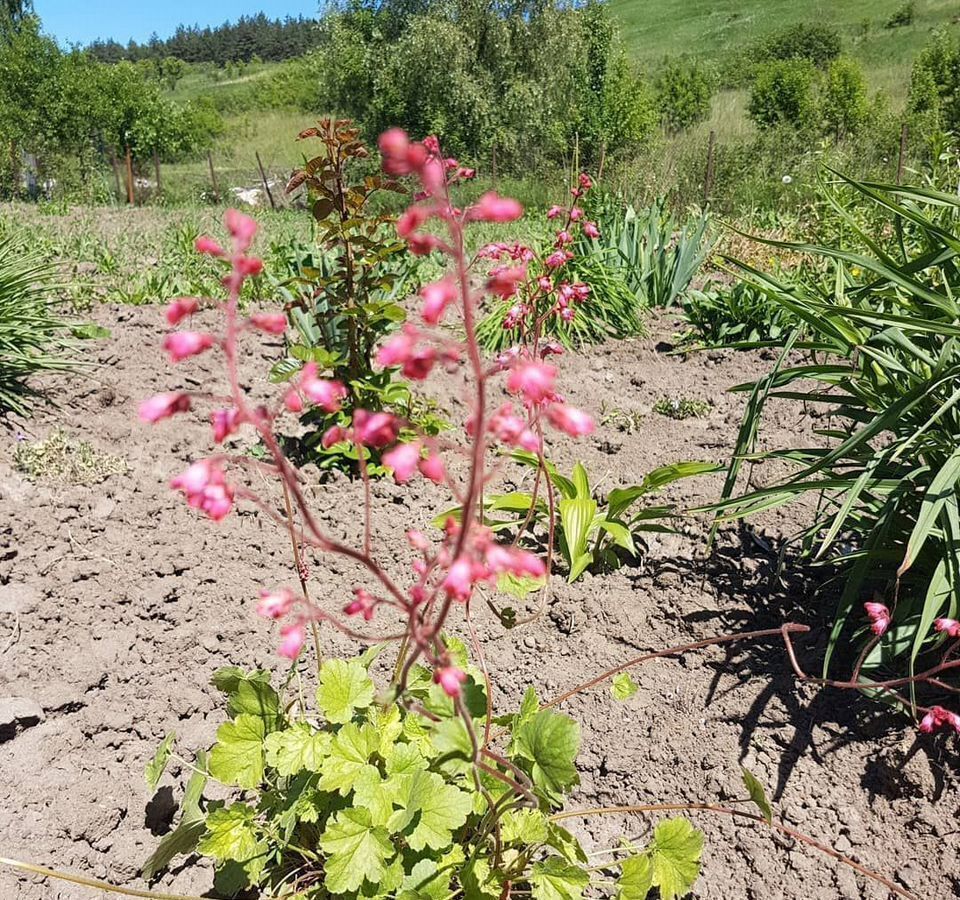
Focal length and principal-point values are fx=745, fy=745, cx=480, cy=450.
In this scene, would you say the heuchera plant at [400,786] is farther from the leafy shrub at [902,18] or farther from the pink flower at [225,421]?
the leafy shrub at [902,18]

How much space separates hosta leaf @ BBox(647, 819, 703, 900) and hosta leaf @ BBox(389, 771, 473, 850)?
0.40m

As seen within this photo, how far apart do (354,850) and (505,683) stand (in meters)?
0.93

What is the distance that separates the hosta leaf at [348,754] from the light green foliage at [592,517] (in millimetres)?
1079

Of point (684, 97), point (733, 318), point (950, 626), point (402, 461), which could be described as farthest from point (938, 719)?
point (684, 97)

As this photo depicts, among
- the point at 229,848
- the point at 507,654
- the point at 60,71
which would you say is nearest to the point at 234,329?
the point at 229,848

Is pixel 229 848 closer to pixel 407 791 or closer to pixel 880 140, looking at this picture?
pixel 407 791

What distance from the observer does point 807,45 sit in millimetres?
44875

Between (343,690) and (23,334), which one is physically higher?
(23,334)

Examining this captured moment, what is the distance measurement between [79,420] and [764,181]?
9653mm

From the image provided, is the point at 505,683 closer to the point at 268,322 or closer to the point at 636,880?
the point at 636,880

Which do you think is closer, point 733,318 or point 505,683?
point 505,683

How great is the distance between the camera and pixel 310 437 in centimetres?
299

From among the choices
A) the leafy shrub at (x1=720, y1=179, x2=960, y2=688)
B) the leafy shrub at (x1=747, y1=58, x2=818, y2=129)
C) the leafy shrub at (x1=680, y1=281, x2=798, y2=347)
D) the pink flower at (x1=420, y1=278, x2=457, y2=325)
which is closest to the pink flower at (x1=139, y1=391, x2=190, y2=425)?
the pink flower at (x1=420, y1=278, x2=457, y2=325)

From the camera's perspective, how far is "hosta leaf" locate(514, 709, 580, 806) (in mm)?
1177
